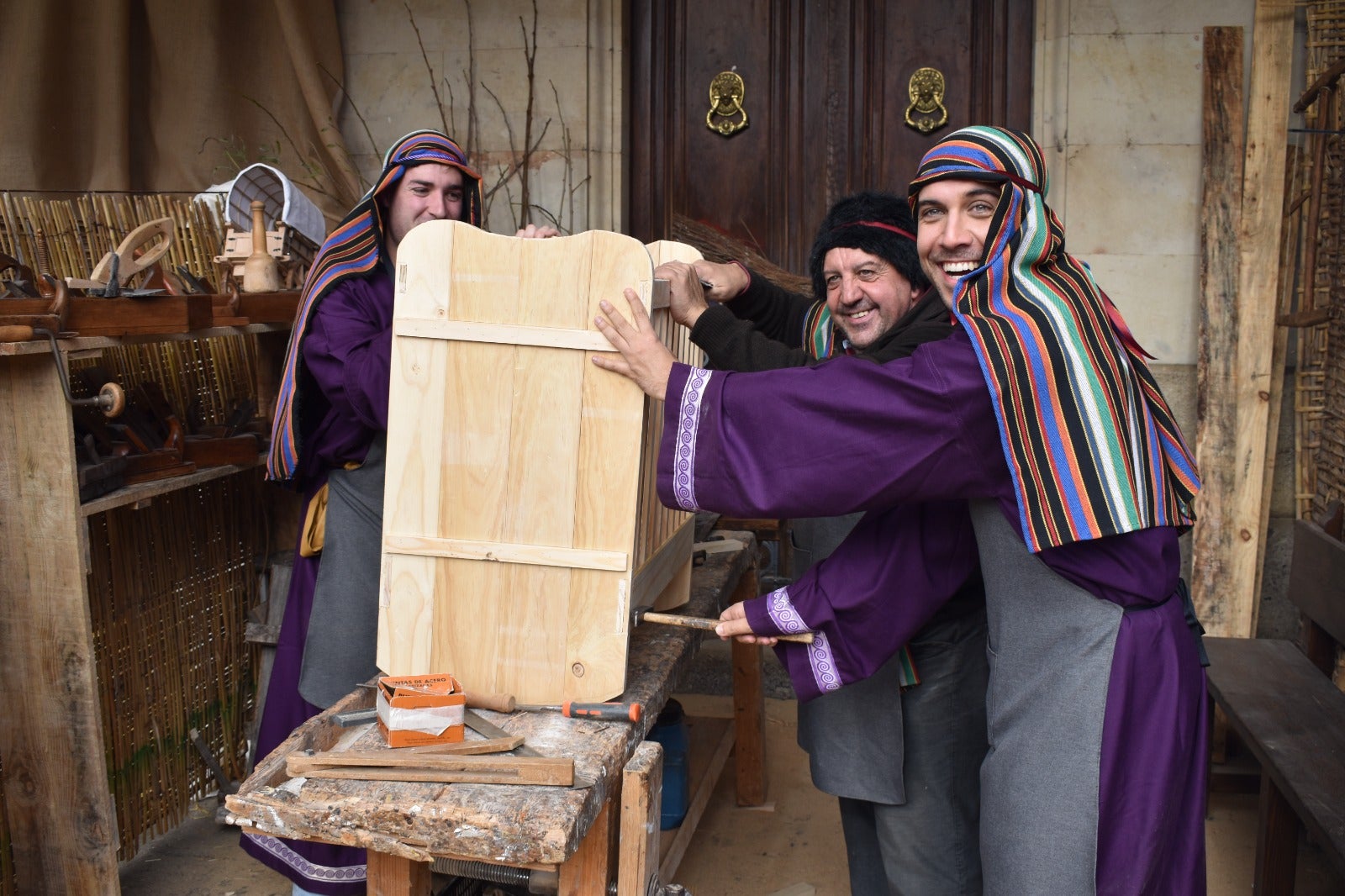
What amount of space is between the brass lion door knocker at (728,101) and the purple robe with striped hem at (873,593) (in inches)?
127

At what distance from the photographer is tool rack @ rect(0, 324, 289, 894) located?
274cm

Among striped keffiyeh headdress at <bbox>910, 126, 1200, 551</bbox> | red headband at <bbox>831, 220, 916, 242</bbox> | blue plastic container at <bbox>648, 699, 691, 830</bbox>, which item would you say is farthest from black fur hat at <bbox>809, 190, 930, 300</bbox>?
blue plastic container at <bbox>648, 699, 691, 830</bbox>

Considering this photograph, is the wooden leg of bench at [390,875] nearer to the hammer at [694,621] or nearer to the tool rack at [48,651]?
the hammer at [694,621]

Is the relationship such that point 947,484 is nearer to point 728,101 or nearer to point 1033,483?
point 1033,483

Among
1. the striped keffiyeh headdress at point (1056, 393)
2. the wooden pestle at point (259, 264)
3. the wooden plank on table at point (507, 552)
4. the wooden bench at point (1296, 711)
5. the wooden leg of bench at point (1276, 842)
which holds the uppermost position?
the wooden pestle at point (259, 264)

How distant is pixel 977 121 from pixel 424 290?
3.50 metres

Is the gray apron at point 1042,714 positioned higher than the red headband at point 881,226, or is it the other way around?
the red headband at point 881,226

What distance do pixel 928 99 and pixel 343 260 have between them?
303 centimetres

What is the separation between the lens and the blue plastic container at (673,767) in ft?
10.8

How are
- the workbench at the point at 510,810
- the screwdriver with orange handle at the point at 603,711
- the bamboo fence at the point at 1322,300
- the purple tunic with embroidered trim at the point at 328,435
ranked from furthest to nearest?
the bamboo fence at the point at 1322,300 → the purple tunic with embroidered trim at the point at 328,435 → the screwdriver with orange handle at the point at 603,711 → the workbench at the point at 510,810

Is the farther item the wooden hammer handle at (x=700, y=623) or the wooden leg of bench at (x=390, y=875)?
the wooden hammer handle at (x=700, y=623)

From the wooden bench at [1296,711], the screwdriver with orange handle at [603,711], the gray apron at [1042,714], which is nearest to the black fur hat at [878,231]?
the gray apron at [1042,714]

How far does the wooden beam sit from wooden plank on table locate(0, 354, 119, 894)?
12.3ft

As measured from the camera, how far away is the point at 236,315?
11.0 feet
